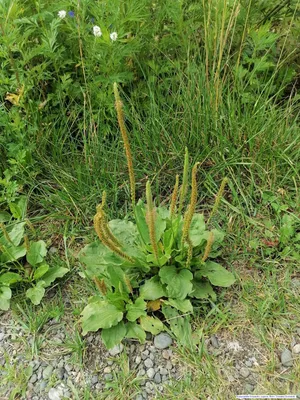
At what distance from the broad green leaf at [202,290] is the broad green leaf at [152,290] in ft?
0.49

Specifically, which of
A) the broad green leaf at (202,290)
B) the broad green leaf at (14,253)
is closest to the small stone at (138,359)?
the broad green leaf at (202,290)

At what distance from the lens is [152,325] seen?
192cm

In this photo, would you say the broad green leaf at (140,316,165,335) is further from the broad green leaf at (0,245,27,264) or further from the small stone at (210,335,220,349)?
the broad green leaf at (0,245,27,264)

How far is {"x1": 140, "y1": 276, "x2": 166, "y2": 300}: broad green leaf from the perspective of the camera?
197 centimetres

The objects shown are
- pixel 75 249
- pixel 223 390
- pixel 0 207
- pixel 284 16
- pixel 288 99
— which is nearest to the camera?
pixel 223 390

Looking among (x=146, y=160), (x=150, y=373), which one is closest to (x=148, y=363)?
(x=150, y=373)

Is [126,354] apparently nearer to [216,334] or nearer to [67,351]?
[67,351]

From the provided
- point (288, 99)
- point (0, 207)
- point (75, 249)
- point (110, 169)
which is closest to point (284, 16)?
point (288, 99)

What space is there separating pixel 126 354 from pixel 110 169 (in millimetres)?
1085

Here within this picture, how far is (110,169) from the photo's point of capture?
2.54 m

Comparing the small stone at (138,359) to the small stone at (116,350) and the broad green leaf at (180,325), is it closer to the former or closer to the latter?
the small stone at (116,350)

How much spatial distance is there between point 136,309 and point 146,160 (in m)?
0.95

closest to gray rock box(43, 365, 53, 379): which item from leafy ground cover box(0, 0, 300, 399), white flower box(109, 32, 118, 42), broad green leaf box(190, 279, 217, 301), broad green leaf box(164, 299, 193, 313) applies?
leafy ground cover box(0, 0, 300, 399)

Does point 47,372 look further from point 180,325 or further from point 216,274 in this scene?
point 216,274
